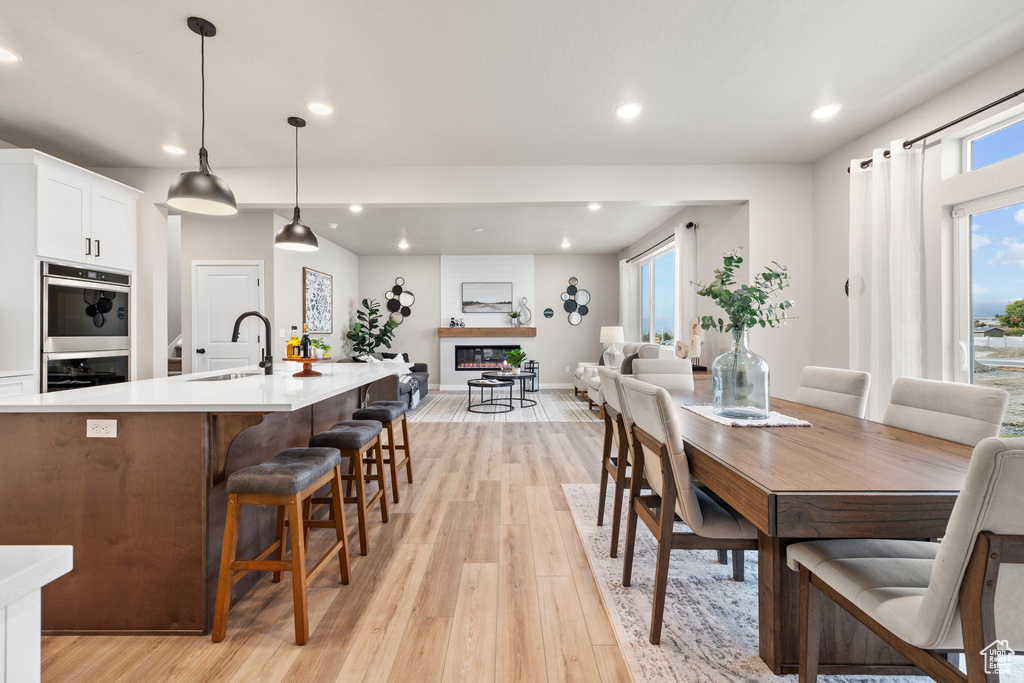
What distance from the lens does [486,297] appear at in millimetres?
8508

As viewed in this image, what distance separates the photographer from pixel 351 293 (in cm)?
798

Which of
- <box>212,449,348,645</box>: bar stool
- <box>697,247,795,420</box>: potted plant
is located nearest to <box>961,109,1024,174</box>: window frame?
<box>697,247,795,420</box>: potted plant

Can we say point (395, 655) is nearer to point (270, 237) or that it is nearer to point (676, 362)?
point (676, 362)

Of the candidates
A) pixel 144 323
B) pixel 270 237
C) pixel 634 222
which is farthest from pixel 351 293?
pixel 634 222

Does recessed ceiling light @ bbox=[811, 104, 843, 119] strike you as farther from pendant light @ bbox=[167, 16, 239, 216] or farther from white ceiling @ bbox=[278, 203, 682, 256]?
pendant light @ bbox=[167, 16, 239, 216]

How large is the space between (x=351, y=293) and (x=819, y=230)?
6858 millimetres

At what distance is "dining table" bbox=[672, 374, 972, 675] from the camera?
1066mm

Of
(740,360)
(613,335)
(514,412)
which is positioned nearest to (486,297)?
(613,335)

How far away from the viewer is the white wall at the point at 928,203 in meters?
2.44

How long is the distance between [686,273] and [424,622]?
446 centimetres

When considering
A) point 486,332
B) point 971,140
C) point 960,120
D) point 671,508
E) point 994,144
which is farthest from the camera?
point 486,332

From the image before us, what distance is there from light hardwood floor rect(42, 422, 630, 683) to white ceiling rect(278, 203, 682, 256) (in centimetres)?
282

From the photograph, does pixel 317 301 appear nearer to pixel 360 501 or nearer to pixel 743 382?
pixel 360 501

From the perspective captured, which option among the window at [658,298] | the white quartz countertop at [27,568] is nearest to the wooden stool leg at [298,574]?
the white quartz countertop at [27,568]
